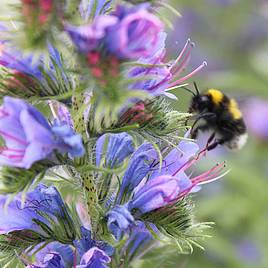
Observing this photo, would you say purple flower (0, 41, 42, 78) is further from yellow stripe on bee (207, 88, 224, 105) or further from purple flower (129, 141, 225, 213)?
yellow stripe on bee (207, 88, 224, 105)

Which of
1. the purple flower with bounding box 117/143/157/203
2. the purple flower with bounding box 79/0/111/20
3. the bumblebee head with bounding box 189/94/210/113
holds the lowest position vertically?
the bumblebee head with bounding box 189/94/210/113

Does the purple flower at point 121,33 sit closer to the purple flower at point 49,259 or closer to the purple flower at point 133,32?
the purple flower at point 133,32

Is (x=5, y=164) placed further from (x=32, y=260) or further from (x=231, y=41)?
(x=231, y=41)

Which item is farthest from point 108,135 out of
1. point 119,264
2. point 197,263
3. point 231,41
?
point 231,41

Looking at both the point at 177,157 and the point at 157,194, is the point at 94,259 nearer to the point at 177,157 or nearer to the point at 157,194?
the point at 157,194

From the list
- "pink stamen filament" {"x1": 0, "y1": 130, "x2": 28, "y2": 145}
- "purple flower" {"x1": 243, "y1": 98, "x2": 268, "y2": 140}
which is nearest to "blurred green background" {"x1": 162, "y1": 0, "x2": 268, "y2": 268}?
"purple flower" {"x1": 243, "y1": 98, "x2": 268, "y2": 140}

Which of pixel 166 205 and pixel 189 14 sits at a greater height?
pixel 166 205
